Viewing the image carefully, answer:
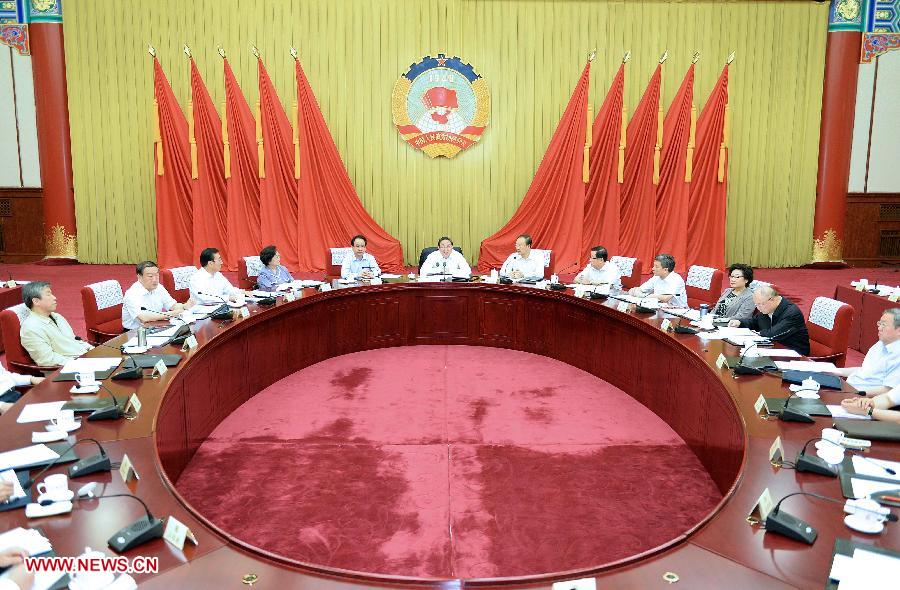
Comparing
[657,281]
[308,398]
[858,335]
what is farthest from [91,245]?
[858,335]

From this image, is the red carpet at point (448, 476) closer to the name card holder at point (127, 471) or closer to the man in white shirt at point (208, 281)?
the name card holder at point (127, 471)

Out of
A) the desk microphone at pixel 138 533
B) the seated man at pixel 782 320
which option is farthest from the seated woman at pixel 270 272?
the desk microphone at pixel 138 533

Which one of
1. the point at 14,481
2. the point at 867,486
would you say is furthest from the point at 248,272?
the point at 867,486

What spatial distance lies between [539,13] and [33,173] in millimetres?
8078

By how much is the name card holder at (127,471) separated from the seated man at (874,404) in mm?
2963

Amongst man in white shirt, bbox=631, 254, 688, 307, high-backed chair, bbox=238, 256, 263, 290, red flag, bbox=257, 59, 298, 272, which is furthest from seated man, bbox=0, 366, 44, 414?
red flag, bbox=257, 59, 298, 272

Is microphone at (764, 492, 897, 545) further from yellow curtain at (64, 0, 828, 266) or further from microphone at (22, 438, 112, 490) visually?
yellow curtain at (64, 0, 828, 266)

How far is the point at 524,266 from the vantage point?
22.4ft

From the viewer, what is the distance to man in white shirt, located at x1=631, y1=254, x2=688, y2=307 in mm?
5598

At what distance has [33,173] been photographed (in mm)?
10258

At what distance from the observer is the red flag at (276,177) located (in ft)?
31.0

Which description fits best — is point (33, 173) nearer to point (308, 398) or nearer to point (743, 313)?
point (308, 398)

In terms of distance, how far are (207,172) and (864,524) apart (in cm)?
924

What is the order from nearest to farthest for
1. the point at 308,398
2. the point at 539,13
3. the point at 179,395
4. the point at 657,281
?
the point at 179,395 → the point at 308,398 → the point at 657,281 → the point at 539,13
